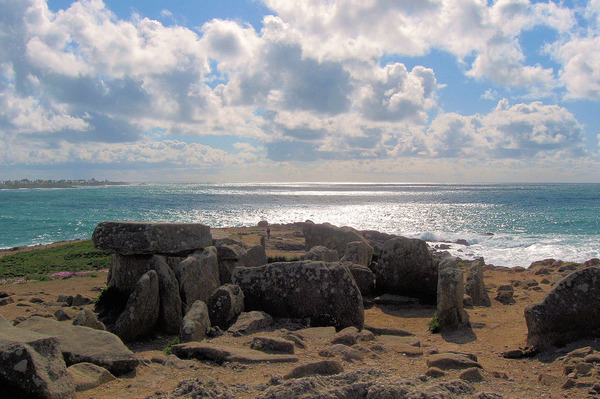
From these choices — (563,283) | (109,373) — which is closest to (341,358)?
(109,373)

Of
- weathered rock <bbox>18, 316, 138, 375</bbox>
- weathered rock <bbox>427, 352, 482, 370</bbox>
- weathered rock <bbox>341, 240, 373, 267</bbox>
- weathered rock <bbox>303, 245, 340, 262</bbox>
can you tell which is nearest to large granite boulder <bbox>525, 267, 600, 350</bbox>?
weathered rock <bbox>427, 352, 482, 370</bbox>

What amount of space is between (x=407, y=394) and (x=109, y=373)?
3.24 meters

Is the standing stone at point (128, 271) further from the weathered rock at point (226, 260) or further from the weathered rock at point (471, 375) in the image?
the weathered rock at point (471, 375)

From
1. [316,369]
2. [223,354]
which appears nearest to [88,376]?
[223,354]

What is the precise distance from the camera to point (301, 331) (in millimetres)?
6855

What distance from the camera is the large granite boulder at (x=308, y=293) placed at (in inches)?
300

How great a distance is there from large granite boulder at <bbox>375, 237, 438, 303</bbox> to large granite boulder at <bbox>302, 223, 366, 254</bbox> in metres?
6.63

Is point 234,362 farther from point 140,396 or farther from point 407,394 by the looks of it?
point 407,394

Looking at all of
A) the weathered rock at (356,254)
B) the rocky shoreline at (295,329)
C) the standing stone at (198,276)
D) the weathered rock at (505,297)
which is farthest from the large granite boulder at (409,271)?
the standing stone at (198,276)

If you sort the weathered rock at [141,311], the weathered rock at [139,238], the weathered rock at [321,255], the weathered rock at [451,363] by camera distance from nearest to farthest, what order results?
the weathered rock at [451,363], the weathered rock at [141,311], the weathered rock at [139,238], the weathered rock at [321,255]

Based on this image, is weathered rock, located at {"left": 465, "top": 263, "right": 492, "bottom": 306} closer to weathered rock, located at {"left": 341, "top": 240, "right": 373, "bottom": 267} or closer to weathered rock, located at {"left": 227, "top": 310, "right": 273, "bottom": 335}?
weathered rock, located at {"left": 341, "top": 240, "right": 373, "bottom": 267}

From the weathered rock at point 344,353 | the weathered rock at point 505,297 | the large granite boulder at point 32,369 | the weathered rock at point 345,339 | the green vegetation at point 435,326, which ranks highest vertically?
the large granite boulder at point 32,369

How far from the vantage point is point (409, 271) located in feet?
36.8

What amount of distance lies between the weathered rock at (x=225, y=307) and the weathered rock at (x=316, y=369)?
2.80 meters
